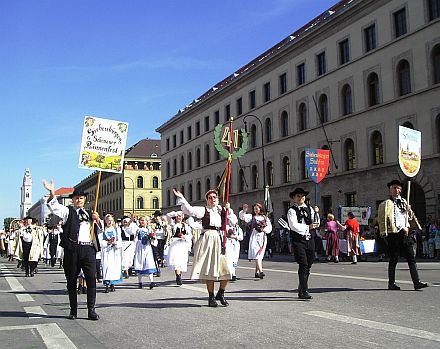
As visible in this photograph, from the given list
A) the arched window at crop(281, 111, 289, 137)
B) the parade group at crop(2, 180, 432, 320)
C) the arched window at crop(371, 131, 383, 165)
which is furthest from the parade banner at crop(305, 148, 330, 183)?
the arched window at crop(281, 111, 289, 137)

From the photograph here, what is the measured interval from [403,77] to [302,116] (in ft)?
39.9

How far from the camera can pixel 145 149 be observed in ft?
338

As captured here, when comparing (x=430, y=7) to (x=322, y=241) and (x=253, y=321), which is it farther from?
(x=253, y=321)

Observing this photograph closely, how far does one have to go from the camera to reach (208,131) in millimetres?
64625

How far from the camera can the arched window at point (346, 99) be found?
40156 mm

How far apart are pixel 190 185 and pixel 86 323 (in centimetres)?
6325

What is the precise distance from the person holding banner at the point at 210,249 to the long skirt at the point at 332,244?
14672 millimetres

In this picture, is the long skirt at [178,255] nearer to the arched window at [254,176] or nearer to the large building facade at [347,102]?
the large building facade at [347,102]

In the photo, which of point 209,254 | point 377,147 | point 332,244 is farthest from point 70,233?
point 377,147

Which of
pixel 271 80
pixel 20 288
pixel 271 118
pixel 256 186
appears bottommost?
pixel 20 288

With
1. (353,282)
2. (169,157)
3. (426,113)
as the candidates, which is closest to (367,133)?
(426,113)

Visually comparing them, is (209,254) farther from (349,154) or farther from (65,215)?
(349,154)

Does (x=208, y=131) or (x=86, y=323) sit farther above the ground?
(x=208, y=131)

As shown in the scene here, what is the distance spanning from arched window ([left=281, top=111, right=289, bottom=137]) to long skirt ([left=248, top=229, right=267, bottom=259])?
3404 cm
